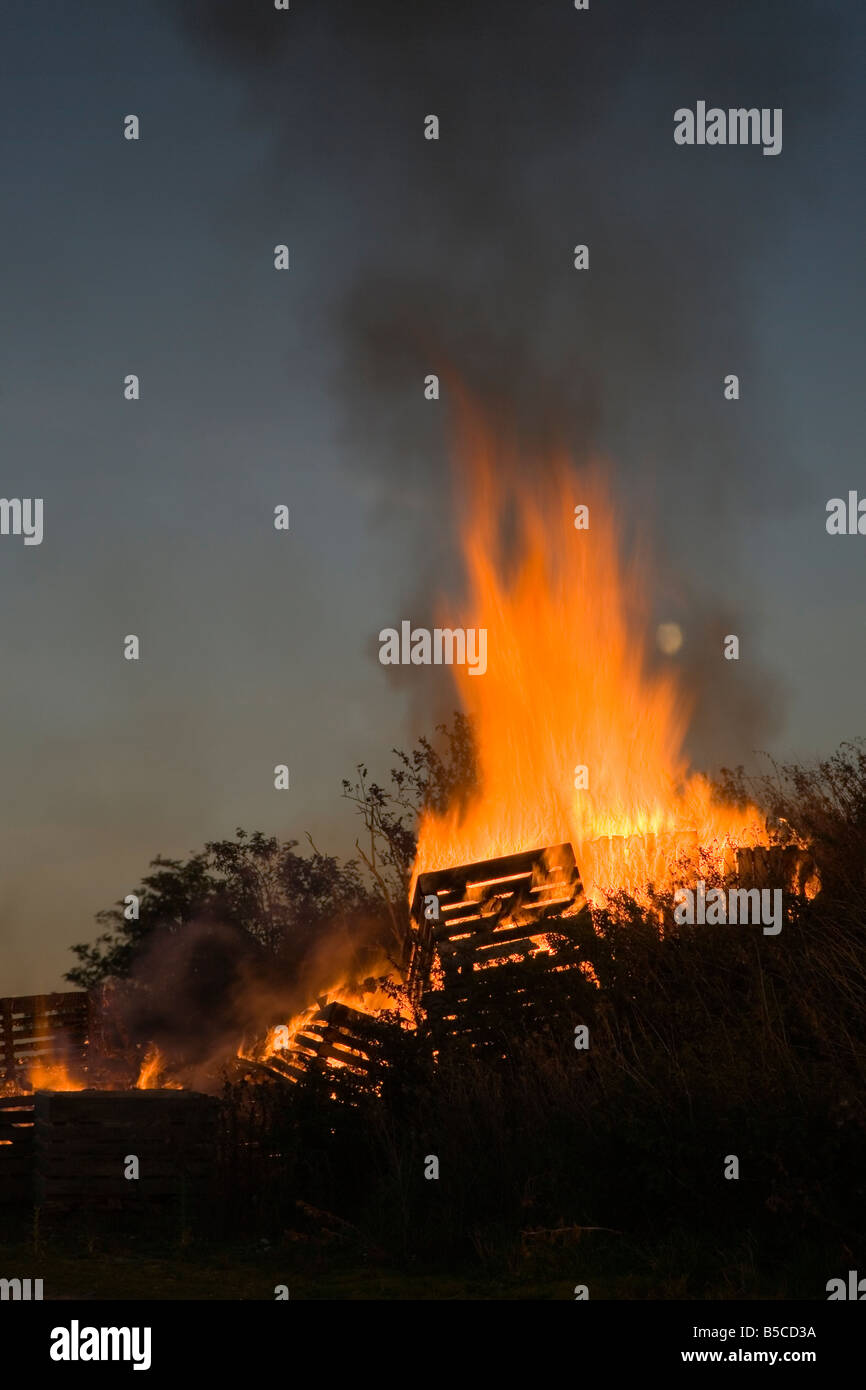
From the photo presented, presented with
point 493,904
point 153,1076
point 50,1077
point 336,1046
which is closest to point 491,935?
point 493,904

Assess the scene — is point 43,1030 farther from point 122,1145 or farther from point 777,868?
point 777,868

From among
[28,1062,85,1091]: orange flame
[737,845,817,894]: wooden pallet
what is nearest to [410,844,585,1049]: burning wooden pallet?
[737,845,817,894]: wooden pallet

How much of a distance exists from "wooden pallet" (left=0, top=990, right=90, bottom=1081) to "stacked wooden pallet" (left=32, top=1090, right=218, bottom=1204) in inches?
619

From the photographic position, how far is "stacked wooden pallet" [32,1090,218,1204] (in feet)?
57.7

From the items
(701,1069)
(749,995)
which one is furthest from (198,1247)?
A: (749,995)

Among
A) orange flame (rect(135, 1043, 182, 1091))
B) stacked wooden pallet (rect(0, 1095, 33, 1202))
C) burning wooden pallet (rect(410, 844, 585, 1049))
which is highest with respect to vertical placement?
burning wooden pallet (rect(410, 844, 585, 1049))

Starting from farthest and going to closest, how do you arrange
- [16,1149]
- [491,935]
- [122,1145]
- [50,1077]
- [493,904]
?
[50,1077]
[493,904]
[491,935]
[16,1149]
[122,1145]

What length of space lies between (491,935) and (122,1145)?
6.01m

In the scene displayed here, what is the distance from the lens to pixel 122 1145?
58.2 feet

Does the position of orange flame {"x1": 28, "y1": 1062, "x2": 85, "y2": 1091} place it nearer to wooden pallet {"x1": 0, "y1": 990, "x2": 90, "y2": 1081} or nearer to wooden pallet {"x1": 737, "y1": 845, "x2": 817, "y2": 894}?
wooden pallet {"x1": 0, "y1": 990, "x2": 90, "y2": 1081}

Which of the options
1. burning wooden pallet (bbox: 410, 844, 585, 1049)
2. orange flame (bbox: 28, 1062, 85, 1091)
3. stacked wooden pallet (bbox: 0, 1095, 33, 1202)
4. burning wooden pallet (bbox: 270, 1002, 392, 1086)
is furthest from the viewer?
orange flame (bbox: 28, 1062, 85, 1091)
